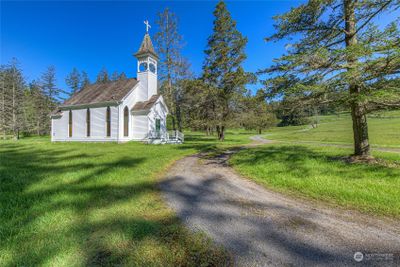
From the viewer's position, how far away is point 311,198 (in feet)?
14.6

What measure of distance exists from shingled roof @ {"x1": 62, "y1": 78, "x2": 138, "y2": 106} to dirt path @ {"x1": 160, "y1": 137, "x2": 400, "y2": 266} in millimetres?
16765

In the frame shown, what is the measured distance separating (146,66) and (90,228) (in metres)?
19.9

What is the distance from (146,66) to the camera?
20.1 m

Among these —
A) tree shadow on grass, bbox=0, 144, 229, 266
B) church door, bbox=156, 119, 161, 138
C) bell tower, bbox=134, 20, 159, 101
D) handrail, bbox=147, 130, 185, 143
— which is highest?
bell tower, bbox=134, 20, 159, 101

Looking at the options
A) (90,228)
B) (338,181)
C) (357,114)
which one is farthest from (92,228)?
(357,114)

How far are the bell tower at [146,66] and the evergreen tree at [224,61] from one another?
6.20 meters

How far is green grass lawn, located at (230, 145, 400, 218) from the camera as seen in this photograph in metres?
4.01

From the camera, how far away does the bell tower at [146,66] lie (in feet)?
63.9

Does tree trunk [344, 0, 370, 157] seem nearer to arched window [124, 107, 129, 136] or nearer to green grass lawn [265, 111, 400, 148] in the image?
green grass lawn [265, 111, 400, 148]

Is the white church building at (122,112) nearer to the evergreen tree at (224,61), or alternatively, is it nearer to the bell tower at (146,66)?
the bell tower at (146,66)

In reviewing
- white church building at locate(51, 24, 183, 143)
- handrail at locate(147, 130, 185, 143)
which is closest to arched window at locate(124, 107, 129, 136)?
white church building at locate(51, 24, 183, 143)

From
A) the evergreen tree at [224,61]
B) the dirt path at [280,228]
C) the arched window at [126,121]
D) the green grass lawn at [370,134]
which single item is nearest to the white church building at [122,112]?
the arched window at [126,121]

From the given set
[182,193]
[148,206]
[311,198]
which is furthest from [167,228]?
[311,198]

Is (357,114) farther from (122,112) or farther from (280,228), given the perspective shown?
(122,112)
